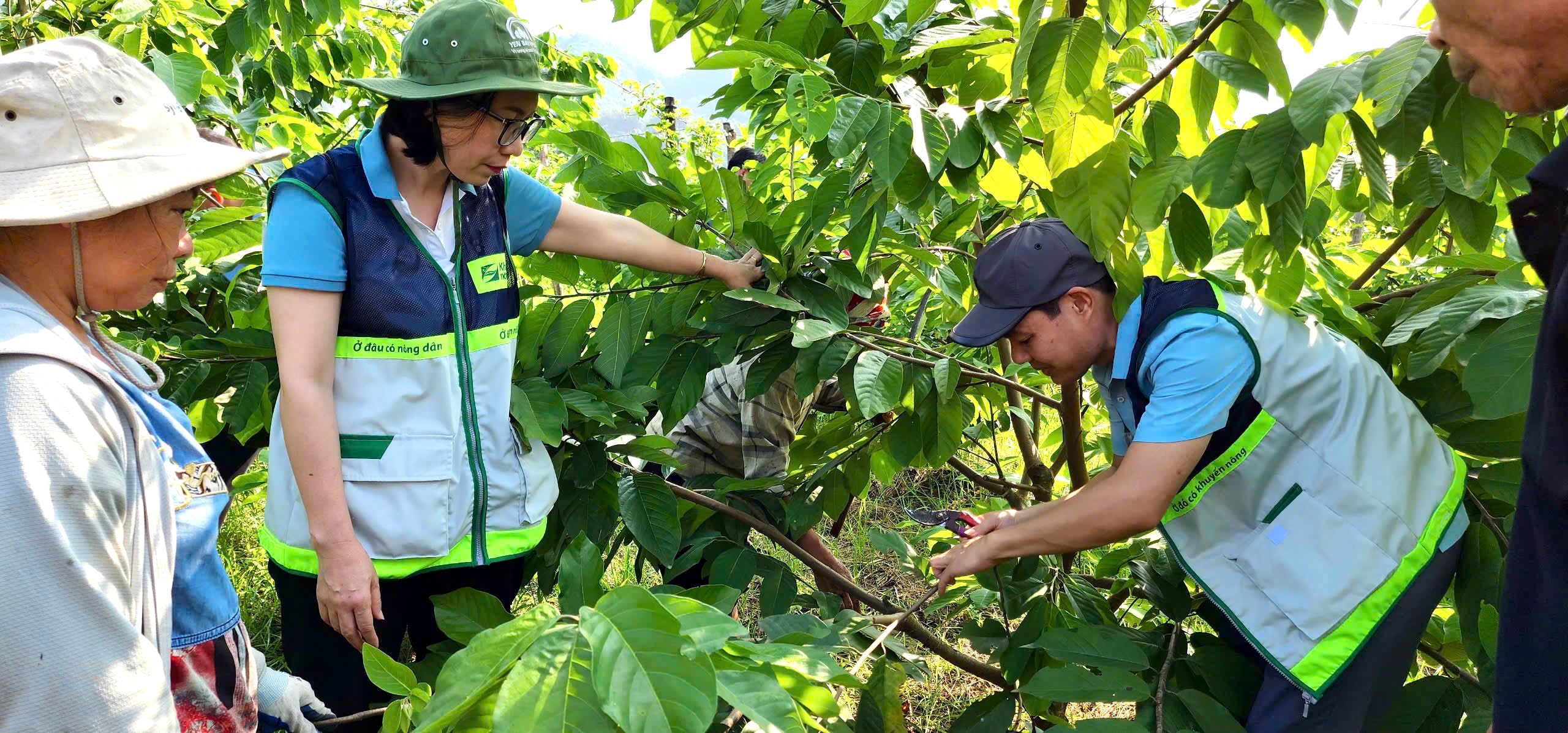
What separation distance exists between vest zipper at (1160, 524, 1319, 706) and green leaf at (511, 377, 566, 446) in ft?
3.60

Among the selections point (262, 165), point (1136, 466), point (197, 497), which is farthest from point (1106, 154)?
point (262, 165)

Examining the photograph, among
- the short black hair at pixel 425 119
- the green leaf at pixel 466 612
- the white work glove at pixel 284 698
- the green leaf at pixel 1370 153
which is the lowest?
the white work glove at pixel 284 698

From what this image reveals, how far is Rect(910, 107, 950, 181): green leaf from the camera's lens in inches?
60.6

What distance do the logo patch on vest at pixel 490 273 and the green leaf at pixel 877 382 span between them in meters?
0.66

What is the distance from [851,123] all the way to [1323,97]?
628 mm

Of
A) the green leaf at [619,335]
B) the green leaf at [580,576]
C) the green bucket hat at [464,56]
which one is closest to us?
the green leaf at [580,576]

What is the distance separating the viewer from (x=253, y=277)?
2297 mm

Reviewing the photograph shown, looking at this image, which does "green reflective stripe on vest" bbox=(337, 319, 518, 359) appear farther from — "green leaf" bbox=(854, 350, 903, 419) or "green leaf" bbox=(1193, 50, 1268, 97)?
"green leaf" bbox=(1193, 50, 1268, 97)

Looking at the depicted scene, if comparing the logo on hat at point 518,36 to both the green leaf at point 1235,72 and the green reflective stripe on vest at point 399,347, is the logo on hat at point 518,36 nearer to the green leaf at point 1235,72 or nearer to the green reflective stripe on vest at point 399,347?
the green reflective stripe on vest at point 399,347

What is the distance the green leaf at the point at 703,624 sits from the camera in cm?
105

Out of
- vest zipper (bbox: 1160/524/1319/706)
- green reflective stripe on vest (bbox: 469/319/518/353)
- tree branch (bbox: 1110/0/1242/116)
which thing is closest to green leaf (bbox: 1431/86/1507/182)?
tree branch (bbox: 1110/0/1242/116)

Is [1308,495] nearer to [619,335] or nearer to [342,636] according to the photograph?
[619,335]

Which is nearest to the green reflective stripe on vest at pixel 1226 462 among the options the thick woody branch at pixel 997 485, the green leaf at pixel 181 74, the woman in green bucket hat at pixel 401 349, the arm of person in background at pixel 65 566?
the thick woody branch at pixel 997 485

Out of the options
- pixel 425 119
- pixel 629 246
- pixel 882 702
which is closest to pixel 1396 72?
pixel 882 702
